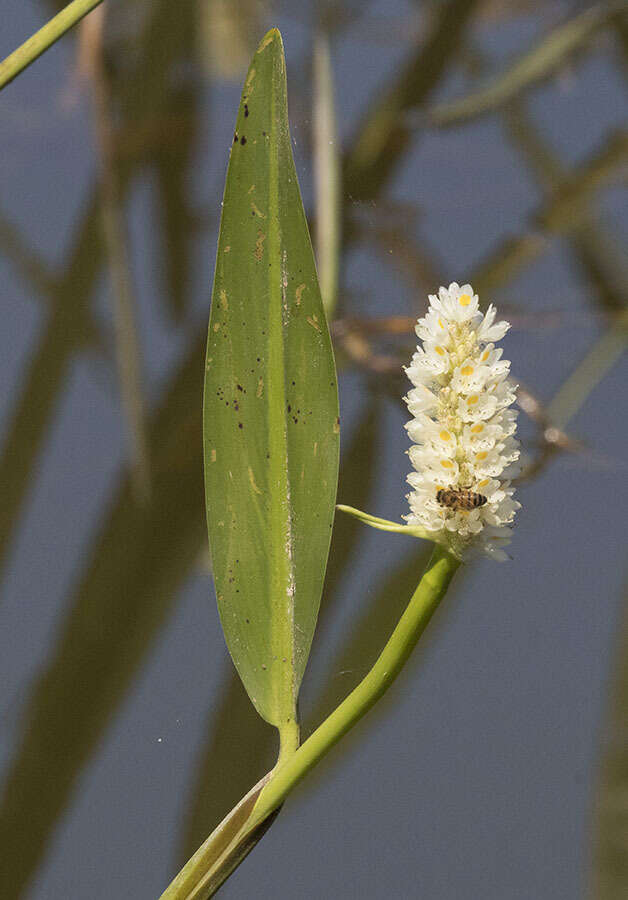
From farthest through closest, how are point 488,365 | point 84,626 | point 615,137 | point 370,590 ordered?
point 615,137 < point 84,626 < point 370,590 < point 488,365

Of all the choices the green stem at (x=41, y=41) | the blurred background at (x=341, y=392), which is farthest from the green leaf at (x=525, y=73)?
the green stem at (x=41, y=41)

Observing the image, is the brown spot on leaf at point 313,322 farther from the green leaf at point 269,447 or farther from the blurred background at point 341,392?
the blurred background at point 341,392

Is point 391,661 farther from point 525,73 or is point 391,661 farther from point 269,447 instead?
point 525,73

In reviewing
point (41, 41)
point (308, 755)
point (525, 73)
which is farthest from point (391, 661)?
point (525, 73)

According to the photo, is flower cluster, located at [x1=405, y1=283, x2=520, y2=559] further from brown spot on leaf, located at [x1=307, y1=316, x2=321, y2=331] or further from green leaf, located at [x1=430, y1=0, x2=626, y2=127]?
green leaf, located at [x1=430, y1=0, x2=626, y2=127]

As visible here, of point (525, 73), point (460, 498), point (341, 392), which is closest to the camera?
point (460, 498)

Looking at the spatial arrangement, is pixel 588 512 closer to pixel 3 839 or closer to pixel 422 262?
pixel 422 262

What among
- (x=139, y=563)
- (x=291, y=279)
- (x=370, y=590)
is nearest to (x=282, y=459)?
(x=291, y=279)
